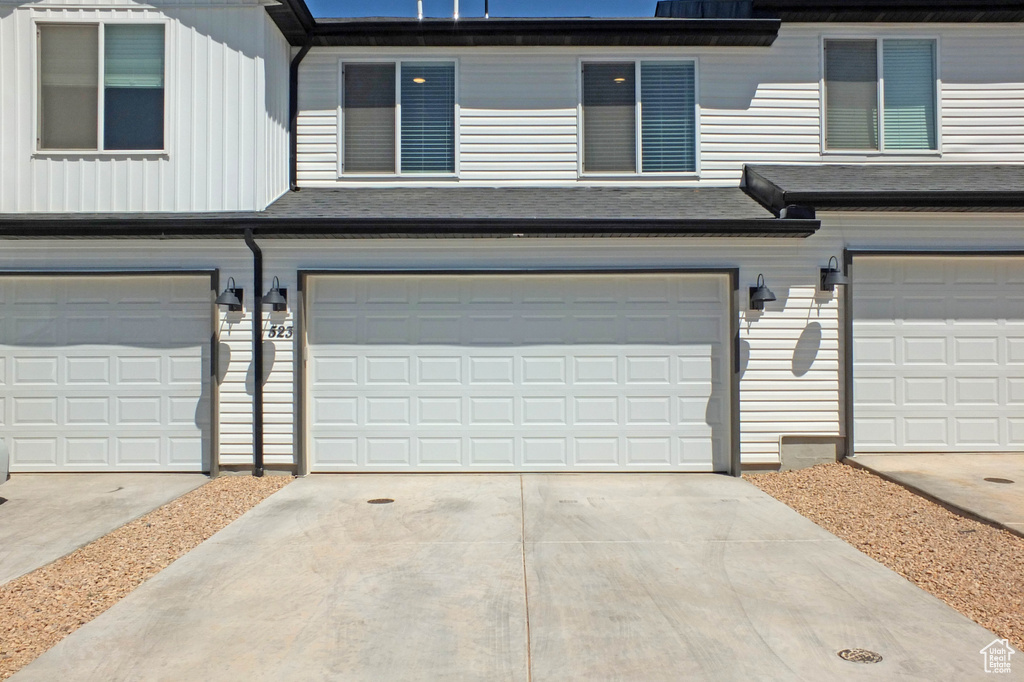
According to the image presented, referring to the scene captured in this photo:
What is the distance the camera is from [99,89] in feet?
27.1

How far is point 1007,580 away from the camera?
4.64 meters

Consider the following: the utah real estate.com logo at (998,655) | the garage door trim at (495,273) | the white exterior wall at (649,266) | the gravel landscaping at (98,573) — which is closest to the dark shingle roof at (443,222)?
the white exterior wall at (649,266)

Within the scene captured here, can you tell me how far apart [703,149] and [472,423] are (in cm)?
482

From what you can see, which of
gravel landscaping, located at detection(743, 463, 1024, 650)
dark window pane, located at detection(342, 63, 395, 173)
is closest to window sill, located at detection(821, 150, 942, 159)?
Answer: gravel landscaping, located at detection(743, 463, 1024, 650)

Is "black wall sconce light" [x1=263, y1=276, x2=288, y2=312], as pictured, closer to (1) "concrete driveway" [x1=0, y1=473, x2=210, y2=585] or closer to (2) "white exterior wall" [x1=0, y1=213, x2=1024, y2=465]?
(2) "white exterior wall" [x1=0, y1=213, x2=1024, y2=465]

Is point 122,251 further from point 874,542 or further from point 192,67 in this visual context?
point 874,542

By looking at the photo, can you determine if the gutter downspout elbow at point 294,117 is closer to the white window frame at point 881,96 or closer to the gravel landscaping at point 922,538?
the white window frame at point 881,96

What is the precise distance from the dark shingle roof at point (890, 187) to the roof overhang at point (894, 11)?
2008 mm

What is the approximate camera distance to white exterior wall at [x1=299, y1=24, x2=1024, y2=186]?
912 cm

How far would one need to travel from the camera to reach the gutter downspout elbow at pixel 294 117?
30.0 ft

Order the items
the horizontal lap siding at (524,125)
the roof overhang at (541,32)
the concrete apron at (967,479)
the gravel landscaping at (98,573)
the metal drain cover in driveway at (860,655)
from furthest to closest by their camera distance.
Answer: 1. the horizontal lap siding at (524,125)
2. the roof overhang at (541,32)
3. the concrete apron at (967,479)
4. the gravel landscaping at (98,573)
5. the metal drain cover in driveway at (860,655)

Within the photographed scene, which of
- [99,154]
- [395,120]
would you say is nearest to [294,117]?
[395,120]

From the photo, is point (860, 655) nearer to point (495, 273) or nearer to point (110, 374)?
point (495, 273)

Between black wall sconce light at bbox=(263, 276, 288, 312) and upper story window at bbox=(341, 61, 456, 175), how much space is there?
6.93 feet
